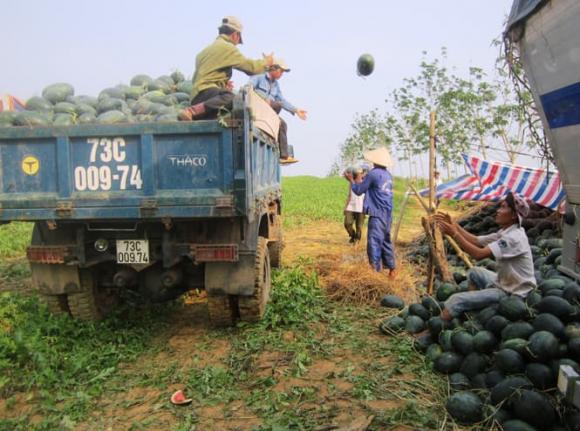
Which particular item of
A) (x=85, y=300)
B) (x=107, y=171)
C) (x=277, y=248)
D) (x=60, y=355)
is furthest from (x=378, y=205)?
(x=60, y=355)

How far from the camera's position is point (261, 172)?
557 cm

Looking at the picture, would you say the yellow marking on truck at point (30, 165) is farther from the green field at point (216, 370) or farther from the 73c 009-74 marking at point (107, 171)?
the green field at point (216, 370)

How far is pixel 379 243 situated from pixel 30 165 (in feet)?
15.4

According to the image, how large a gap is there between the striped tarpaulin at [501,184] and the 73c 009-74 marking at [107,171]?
7314mm

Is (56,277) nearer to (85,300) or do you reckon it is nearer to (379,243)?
(85,300)

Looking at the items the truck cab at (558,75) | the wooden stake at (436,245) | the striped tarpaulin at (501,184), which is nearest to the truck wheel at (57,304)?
the wooden stake at (436,245)

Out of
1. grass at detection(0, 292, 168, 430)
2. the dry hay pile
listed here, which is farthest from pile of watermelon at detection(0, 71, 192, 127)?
the dry hay pile

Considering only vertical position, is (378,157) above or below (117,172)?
above

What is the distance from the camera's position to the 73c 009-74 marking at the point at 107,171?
4531 millimetres

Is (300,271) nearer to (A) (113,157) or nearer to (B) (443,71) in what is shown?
(A) (113,157)

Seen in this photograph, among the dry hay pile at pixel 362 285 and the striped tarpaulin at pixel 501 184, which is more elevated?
the striped tarpaulin at pixel 501 184

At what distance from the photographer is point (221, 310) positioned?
515 centimetres

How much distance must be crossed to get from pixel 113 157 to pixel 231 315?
6.64 ft

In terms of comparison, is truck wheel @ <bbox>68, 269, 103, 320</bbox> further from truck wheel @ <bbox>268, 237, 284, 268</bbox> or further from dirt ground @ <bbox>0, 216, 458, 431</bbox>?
truck wheel @ <bbox>268, 237, 284, 268</bbox>
